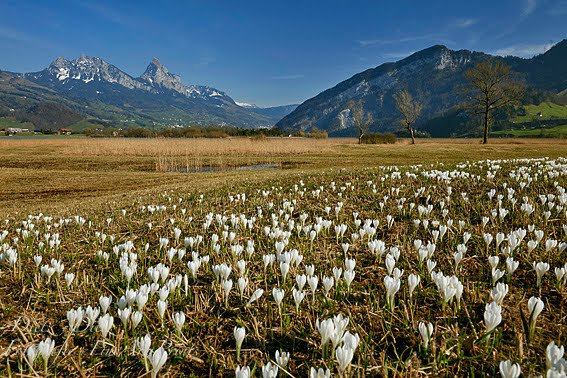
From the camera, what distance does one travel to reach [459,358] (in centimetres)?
183

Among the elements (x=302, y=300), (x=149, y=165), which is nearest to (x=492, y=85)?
(x=149, y=165)

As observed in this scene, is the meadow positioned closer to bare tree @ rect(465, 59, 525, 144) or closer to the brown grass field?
the brown grass field

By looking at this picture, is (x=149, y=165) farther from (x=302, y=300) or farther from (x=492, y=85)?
(x=492, y=85)

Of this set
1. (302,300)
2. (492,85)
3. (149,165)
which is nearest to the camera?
(302,300)

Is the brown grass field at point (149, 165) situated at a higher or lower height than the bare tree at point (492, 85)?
lower

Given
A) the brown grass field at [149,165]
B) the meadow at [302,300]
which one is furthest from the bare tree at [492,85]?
the meadow at [302,300]

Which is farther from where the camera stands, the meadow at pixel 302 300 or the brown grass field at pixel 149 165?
the brown grass field at pixel 149 165

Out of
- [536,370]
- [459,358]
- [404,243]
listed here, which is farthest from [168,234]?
[536,370]

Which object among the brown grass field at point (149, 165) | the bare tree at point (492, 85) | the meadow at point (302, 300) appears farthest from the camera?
the bare tree at point (492, 85)

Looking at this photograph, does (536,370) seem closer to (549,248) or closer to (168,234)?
(549,248)

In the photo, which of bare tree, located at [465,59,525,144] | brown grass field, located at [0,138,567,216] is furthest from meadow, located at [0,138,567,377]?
bare tree, located at [465,59,525,144]

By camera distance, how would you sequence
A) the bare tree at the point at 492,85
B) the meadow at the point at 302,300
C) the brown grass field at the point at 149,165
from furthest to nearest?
the bare tree at the point at 492,85 → the brown grass field at the point at 149,165 → the meadow at the point at 302,300

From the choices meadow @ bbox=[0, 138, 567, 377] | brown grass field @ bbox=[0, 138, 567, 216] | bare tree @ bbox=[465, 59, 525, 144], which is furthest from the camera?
bare tree @ bbox=[465, 59, 525, 144]

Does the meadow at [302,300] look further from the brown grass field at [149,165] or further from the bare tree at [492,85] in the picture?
the bare tree at [492,85]
